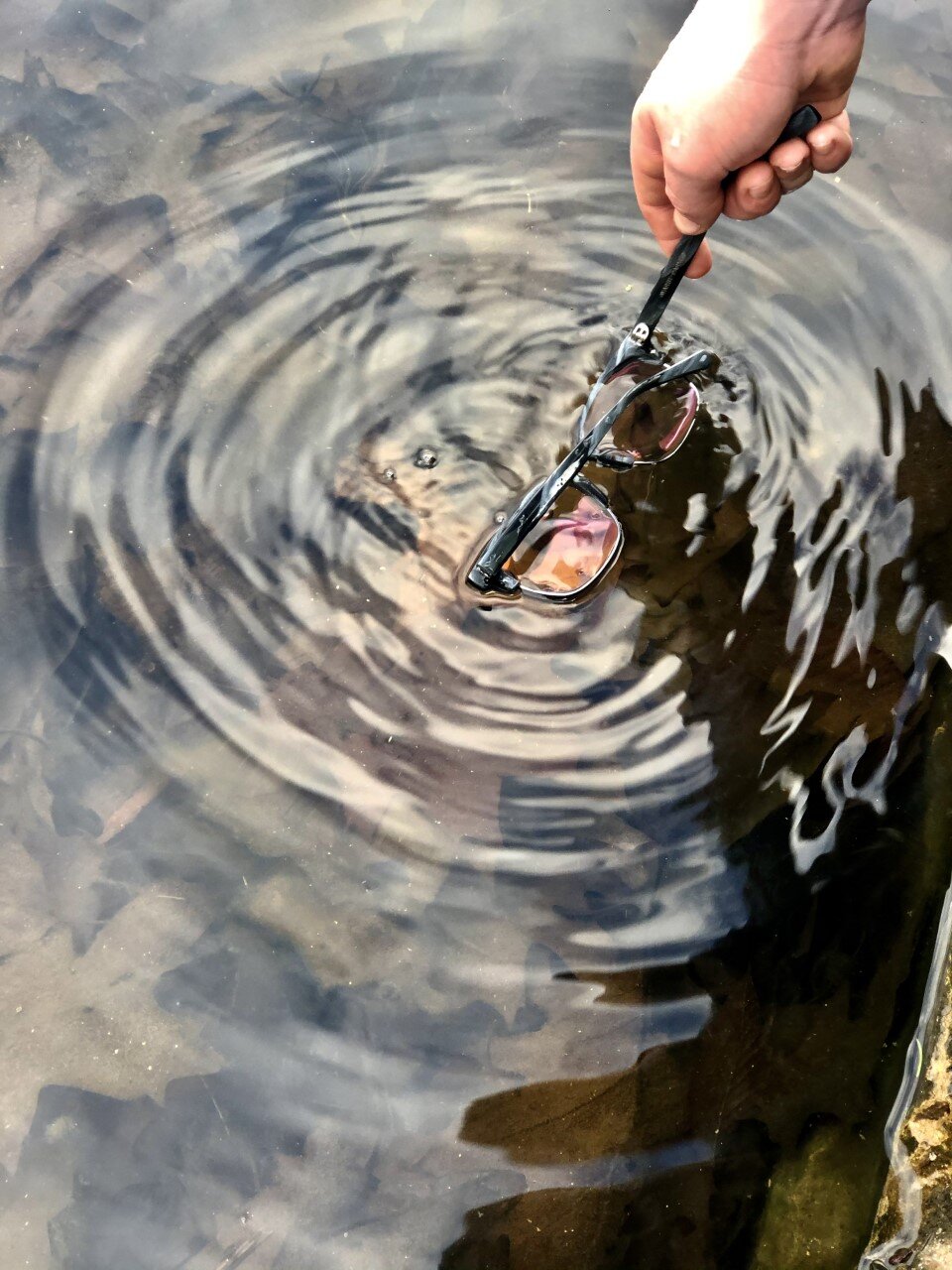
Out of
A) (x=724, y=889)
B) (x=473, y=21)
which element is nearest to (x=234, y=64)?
(x=473, y=21)

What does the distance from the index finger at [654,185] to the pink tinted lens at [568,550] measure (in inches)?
18.3

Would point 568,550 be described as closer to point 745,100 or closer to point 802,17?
point 745,100

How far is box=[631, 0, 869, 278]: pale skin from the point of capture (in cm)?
120

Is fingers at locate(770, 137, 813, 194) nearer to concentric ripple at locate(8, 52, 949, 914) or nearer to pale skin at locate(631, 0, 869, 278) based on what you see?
pale skin at locate(631, 0, 869, 278)

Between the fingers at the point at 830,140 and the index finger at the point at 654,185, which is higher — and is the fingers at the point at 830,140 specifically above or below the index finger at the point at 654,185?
below

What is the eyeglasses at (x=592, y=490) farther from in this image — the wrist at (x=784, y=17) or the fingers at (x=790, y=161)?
the wrist at (x=784, y=17)

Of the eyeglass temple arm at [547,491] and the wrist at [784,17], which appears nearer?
the wrist at [784,17]

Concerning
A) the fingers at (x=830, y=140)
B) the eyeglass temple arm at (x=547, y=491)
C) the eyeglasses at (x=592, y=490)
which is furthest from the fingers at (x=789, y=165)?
the eyeglass temple arm at (x=547, y=491)

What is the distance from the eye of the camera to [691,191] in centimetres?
142

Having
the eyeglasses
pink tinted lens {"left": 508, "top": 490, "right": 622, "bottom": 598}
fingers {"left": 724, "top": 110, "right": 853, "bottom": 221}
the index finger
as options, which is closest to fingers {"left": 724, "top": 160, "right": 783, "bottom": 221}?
fingers {"left": 724, "top": 110, "right": 853, "bottom": 221}

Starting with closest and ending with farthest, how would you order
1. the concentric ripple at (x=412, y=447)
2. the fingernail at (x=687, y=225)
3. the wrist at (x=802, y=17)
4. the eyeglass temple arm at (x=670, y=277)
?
the wrist at (x=802, y=17) → the eyeglass temple arm at (x=670, y=277) → the fingernail at (x=687, y=225) → the concentric ripple at (x=412, y=447)

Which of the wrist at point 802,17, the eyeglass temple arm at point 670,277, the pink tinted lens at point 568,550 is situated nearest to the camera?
the wrist at point 802,17

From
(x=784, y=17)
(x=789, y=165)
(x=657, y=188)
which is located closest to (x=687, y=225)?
(x=657, y=188)

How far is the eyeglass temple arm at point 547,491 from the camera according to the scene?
1.81 metres
